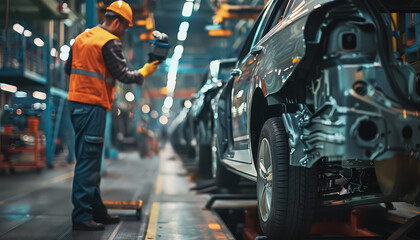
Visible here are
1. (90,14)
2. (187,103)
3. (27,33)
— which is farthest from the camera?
(27,33)

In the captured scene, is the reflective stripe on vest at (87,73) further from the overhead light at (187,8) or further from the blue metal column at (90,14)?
the overhead light at (187,8)

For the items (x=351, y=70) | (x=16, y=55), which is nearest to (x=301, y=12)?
(x=351, y=70)

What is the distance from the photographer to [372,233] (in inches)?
160

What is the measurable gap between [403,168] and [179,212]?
124 inches

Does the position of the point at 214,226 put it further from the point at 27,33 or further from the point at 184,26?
the point at 184,26

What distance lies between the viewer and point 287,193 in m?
2.71

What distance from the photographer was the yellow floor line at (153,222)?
12.3 feet

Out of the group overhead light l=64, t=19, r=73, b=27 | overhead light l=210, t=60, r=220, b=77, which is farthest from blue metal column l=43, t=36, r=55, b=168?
overhead light l=210, t=60, r=220, b=77

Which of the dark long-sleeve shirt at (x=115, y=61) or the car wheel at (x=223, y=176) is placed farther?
the car wheel at (x=223, y=176)

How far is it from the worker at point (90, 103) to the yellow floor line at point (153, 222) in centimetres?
46

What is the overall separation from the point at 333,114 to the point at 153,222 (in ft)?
8.51

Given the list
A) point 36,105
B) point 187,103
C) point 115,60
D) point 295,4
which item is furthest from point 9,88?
point 295,4

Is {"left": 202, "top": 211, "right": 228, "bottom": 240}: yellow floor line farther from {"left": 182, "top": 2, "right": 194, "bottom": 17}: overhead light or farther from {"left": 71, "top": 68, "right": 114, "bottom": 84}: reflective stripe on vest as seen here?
{"left": 182, "top": 2, "right": 194, "bottom": 17}: overhead light

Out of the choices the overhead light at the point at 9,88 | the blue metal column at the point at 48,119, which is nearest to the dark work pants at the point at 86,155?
the blue metal column at the point at 48,119
